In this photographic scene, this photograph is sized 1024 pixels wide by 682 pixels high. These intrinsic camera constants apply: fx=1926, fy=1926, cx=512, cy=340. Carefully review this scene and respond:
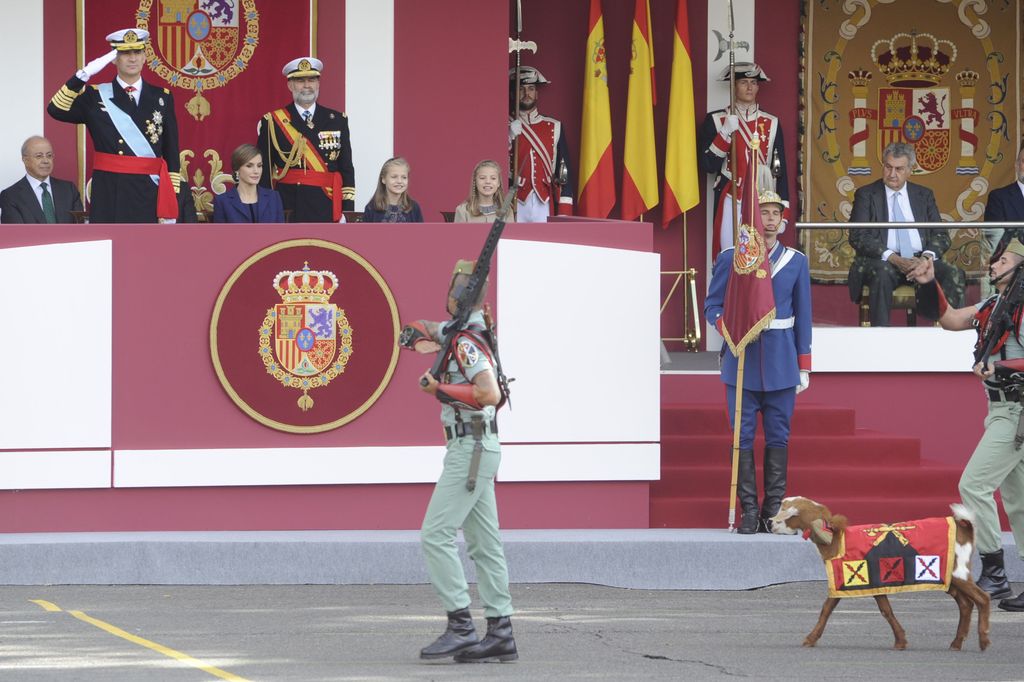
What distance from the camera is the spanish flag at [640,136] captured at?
605 inches

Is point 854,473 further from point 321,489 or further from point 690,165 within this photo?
point 690,165

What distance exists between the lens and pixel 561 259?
1108cm

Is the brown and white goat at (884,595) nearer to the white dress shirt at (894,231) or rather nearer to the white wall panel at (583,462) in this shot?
the white wall panel at (583,462)

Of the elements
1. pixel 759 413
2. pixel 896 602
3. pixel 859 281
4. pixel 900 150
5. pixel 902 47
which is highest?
pixel 902 47

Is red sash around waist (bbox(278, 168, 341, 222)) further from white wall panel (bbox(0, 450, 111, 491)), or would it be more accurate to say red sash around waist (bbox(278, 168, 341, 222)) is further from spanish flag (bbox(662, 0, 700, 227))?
spanish flag (bbox(662, 0, 700, 227))

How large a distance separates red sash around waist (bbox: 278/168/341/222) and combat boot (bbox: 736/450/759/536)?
11.1 feet

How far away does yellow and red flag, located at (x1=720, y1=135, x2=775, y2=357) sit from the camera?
10.9 meters

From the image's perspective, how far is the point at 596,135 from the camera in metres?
15.3

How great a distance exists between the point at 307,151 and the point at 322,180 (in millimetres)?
215

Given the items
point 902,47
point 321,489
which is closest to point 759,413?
point 321,489

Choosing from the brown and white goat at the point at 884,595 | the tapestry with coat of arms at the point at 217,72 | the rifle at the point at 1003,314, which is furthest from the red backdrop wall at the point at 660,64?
the brown and white goat at the point at 884,595

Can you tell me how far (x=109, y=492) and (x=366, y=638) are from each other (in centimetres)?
262

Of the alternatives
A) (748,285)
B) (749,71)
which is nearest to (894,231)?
(748,285)

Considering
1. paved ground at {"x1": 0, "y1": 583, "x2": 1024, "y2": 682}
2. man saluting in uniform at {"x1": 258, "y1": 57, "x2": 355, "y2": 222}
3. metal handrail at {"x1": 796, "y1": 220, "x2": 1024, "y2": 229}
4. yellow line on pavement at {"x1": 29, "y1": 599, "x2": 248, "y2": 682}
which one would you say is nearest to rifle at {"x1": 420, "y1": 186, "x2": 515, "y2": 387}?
paved ground at {"x1": 0, "y1": 583, "x2": 1024, "y2": 682}
